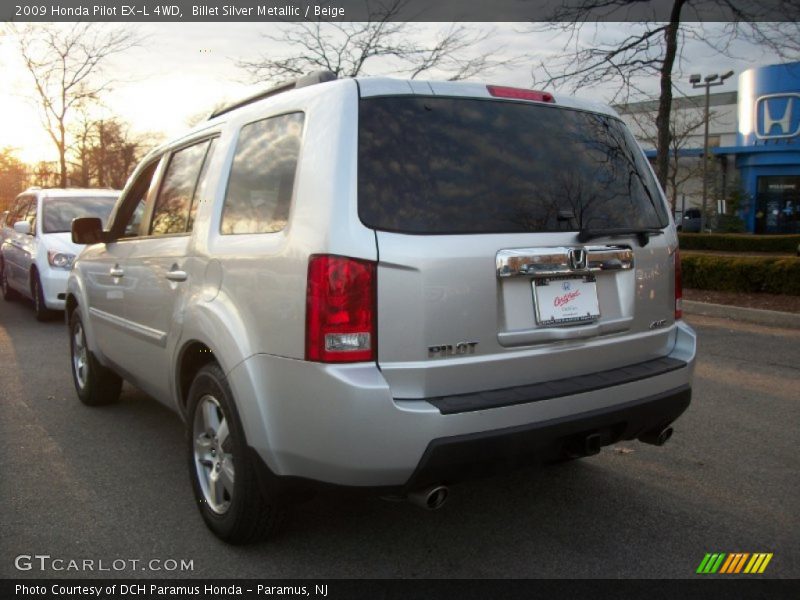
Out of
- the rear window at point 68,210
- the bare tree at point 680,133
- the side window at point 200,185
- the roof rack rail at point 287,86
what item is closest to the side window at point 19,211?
the rear window at point 68,210

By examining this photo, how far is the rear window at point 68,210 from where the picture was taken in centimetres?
1030

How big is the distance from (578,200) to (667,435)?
119 centimetres

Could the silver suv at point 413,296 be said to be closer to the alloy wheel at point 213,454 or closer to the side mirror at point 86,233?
the alloy wheel at point 213,454

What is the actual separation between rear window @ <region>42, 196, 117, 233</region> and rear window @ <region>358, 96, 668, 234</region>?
28.2 feet

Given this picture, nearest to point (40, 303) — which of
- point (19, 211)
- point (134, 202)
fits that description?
point (19, 211)

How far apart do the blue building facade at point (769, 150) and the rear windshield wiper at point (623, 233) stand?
123 ft

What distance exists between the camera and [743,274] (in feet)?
36.0

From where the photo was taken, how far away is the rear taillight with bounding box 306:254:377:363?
2572 millimetres

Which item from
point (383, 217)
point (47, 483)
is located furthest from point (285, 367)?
point (47, 483)

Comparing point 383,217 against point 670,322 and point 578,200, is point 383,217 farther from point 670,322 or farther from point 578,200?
point 670,322

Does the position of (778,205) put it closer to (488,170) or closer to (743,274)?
(743,274)

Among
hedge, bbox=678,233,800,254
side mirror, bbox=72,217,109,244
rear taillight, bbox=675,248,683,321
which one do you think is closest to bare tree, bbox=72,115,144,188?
hedge, bbox=678,233,800,254

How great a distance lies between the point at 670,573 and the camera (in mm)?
2943

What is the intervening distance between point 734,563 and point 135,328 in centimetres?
329
